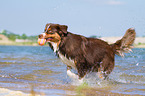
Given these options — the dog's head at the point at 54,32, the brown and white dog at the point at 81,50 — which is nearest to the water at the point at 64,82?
the brown and white dog at the point at 81,50

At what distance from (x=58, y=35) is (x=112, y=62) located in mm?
1960

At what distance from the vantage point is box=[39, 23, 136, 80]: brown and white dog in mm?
6301

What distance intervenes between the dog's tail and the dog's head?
1933 mm

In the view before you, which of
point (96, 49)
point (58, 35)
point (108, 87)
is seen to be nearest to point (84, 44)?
point (96, 49)

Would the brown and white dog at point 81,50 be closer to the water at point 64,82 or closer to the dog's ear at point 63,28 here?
the dog's ear at point 63,28

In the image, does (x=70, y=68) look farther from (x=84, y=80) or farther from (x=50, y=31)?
(x=50, y=31)

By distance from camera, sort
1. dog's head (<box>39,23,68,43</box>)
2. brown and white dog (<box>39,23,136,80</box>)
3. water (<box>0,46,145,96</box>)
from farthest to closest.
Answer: brown and white dog (<box>39,23,136,80</box>) → dog's head (<box>39,23,68,43</box>) → water (<box>0,46,145,96</box>)

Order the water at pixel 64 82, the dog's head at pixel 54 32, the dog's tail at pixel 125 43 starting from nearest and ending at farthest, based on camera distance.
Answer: the water at pixel 64 82 → the dog's head at pixel 54 32 → the dog's tail at pixel 125 43

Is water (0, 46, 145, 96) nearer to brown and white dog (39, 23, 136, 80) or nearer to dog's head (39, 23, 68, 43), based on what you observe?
brown and white dog (39, 23, 136, 80)

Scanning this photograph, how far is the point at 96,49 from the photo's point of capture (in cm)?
692

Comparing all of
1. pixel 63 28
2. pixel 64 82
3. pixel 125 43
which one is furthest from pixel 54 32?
pixel 125 43

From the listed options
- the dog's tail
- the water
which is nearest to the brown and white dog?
the dog's tail

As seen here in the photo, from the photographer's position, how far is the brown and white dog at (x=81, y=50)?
20.7ft

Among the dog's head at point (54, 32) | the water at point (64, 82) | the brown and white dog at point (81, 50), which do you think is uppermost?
the dog's head at point (54, 32)
